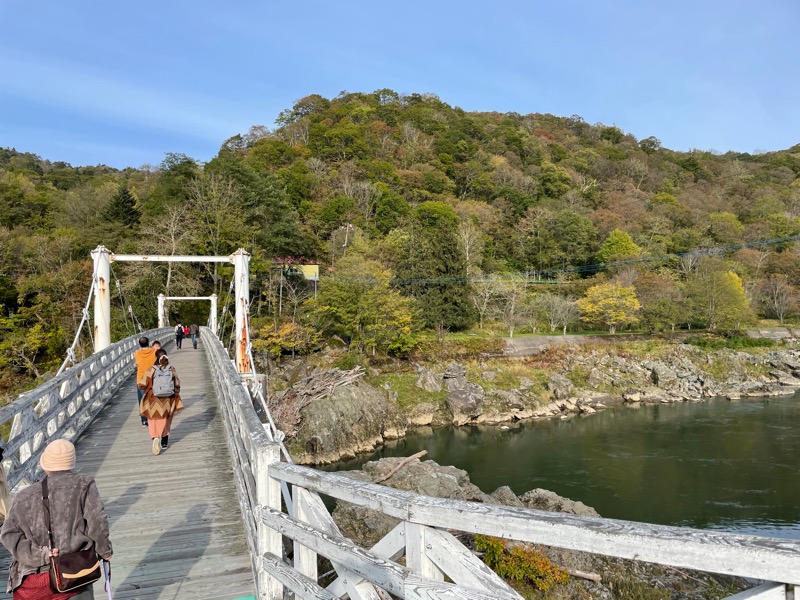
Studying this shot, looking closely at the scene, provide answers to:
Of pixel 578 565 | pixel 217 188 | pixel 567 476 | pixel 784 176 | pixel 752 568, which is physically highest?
pixel 784 176

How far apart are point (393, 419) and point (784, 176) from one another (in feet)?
310

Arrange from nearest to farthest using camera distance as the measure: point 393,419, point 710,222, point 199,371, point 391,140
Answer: point 199,371 < point 393,419 < point 710,222 < point 391,140

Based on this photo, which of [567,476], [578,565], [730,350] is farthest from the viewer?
[730,350]

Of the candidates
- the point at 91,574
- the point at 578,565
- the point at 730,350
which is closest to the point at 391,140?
the point at 730,350

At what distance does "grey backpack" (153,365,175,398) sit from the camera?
6977 millimetres

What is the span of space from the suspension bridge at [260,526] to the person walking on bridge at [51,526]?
3.28 ft

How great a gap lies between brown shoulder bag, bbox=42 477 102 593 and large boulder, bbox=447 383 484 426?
27.4 metres

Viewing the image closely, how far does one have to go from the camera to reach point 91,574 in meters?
2.83

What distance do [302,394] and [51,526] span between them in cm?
2290

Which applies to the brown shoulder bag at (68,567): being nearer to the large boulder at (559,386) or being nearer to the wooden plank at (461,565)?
the wooden plank at (461,565)

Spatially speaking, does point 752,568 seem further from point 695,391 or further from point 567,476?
point 695,391

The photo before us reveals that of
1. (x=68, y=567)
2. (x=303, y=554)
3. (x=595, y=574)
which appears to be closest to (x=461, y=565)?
(x=303, y=554)

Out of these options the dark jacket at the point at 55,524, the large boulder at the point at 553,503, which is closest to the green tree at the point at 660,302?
the large boulder at the point at 553,503

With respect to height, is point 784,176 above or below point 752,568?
above
